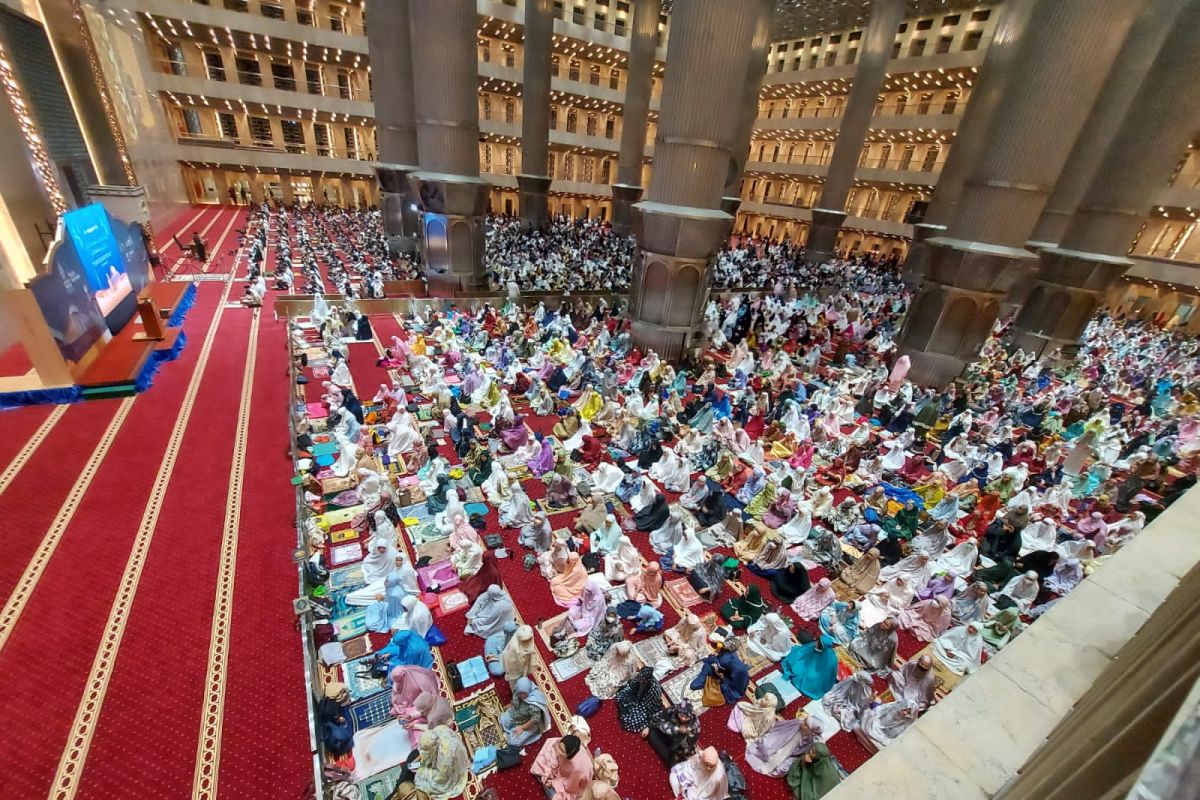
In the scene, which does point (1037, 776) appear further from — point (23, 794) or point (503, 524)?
point (23, 794)

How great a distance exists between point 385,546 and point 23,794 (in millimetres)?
2554

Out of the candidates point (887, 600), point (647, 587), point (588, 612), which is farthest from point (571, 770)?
point (887, 600)

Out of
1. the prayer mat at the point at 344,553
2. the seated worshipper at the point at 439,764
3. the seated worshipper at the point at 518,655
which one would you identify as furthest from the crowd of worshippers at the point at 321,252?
the seated worshipper at the point at 439,764

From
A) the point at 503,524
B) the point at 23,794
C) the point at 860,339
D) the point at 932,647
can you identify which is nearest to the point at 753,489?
the point at 932,647


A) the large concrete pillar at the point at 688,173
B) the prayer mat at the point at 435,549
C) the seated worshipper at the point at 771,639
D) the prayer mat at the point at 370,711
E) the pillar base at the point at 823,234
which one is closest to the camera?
the prayer mat at the point at 370,711

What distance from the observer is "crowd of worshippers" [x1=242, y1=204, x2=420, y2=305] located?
527 inches

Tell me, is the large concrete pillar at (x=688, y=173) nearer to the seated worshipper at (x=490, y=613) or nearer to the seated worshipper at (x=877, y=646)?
the seated worshipper at (x=877, y=646)

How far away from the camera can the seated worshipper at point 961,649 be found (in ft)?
15.8

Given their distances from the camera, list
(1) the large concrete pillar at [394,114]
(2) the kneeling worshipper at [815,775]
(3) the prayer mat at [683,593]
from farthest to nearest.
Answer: (1) the large concrete pillar at [394,114], (3) the prayer mat at [683,593], (2) the kneeling worshipper at [815,775]

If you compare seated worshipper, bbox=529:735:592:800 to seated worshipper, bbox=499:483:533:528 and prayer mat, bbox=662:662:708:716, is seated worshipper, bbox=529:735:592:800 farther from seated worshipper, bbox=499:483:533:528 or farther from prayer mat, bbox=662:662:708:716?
seated worshipper, bbox=499:483:533:528

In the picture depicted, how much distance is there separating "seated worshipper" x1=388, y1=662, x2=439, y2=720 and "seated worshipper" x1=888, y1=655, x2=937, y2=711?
12.4ft

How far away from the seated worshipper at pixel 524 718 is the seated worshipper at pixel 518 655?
20 cm

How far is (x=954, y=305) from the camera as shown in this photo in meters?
10.7

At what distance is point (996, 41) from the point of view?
1518 centimetres
